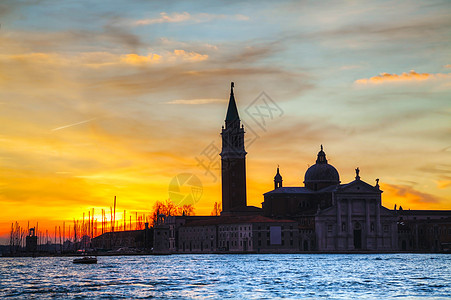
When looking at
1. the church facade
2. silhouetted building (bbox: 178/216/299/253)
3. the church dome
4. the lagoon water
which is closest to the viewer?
the lagoon water

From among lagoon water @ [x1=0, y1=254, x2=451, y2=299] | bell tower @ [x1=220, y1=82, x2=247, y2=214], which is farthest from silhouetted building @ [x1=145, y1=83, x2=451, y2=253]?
lagoon water @ [x1=0, y1=254, x2=451, y2=299]

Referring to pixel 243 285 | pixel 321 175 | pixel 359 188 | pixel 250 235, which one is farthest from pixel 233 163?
pixel 243 285

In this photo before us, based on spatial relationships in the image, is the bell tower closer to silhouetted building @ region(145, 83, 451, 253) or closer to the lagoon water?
silhouetted building @ region(145, 83, 451, 253)

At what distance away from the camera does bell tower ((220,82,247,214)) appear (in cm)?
13700

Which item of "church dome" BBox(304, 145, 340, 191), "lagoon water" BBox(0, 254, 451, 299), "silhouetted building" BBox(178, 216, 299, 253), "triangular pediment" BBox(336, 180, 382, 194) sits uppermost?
→ "church dome" BBox(304, 145, 340, 191)

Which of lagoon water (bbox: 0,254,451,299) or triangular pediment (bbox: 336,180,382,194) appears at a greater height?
triangular pediment (bbox: 336,180,382,194)

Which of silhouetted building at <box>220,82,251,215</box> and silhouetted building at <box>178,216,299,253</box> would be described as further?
silhouetted building at <box>220,82,251,215</box>

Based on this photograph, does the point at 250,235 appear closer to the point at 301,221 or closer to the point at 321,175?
the point at 301,221

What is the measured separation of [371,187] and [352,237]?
311 inches

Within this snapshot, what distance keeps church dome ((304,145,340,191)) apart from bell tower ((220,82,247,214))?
10.9 m

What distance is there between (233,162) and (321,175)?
14343mm

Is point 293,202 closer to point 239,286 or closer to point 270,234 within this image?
point 270,234

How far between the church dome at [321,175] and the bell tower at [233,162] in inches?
428

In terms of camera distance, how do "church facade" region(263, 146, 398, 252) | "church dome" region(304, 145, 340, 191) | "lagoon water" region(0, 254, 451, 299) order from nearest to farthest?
"lagoon water" region(0, 254, 451, 299) < "church facade" region(263, 146, 398, 252) < "church dome" region(304, 145, 340, 191)
